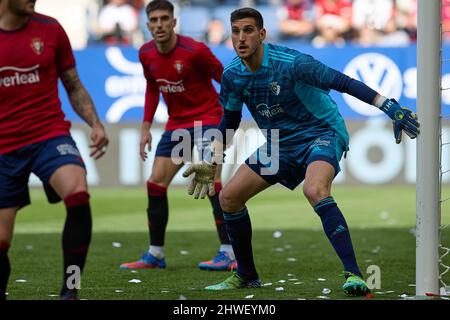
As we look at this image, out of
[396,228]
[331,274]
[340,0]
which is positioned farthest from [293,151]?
[340,0]

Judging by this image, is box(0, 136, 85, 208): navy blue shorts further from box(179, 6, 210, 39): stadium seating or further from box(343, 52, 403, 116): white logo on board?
box(179, 6, 210, 39): stadium seating

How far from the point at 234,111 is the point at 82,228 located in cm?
185

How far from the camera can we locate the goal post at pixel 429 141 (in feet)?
22.2

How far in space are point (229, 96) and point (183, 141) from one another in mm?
2025

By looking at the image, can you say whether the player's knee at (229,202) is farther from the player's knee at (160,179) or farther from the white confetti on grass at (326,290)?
the player's knee at (160,179)

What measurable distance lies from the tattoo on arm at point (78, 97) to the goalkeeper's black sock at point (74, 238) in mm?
615

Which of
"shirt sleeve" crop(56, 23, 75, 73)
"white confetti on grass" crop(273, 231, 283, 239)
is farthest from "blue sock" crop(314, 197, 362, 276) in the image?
"white confetti on grass" crop(273, 231, 283, 239)

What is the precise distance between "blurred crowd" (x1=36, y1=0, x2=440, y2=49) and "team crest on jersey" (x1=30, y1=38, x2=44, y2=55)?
13481 millimetres

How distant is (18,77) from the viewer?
6.29 metres

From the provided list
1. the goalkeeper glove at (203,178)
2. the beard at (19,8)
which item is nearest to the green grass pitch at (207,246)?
the goalkeeper glove at (203,178)

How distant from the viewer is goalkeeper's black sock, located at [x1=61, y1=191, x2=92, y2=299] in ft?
20.3

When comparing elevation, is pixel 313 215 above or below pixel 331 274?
above

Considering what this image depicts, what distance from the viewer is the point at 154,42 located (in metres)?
A: 9.70

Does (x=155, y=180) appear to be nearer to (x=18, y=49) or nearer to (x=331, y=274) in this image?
(x=331, y=274)
